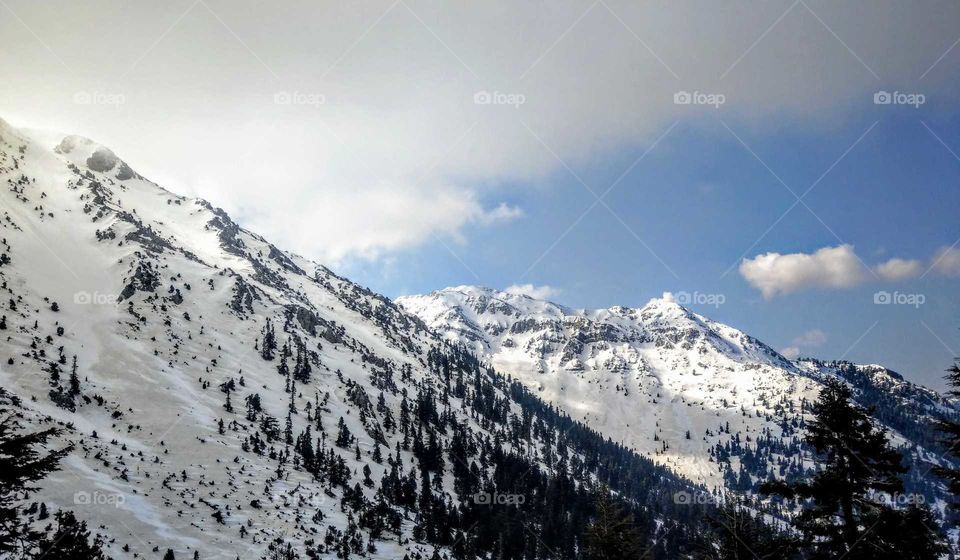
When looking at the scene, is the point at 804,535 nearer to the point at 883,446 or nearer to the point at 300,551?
the point at 883,446

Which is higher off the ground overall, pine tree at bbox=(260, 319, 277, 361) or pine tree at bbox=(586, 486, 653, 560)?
pine tree at bbox=(260, 319, 277, 361)

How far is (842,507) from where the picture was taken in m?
17.8

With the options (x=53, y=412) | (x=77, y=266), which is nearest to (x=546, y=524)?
(x=53, y=412)

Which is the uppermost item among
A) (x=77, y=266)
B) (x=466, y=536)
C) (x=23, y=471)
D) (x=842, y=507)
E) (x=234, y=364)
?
(x=77, y=266)

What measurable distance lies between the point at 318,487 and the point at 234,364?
59.4 meters

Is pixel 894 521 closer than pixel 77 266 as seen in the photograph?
Yes

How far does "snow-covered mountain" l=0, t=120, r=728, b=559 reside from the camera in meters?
72.7
